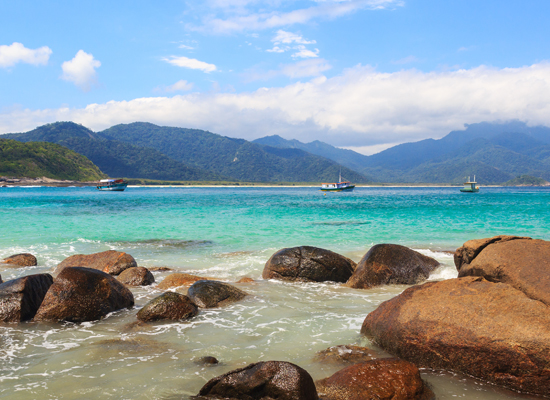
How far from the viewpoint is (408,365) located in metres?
4.76

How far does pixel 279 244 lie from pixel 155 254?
19.9 feet

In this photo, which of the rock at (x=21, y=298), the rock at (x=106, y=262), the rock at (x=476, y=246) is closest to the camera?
the rock at (x=21, y=298)

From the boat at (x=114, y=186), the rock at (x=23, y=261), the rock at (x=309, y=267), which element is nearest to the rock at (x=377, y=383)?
the rock at (x=309, y=267)

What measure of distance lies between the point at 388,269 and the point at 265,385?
7.07 meters

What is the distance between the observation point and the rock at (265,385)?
13.7ft

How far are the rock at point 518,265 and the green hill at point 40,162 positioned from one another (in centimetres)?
16057

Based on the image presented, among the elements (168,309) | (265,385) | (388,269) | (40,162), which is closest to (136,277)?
(168,309)

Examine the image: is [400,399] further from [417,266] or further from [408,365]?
[417,266]

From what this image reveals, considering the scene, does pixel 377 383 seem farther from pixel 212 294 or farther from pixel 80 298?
pixel 80 298

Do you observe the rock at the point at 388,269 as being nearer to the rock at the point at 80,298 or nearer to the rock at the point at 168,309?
the rock at the point at 168,309

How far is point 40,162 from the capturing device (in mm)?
145250

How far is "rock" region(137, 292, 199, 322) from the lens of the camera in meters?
7.42

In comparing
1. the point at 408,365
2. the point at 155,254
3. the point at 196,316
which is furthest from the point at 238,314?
the point at 155,254

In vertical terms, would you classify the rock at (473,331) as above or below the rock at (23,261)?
above
